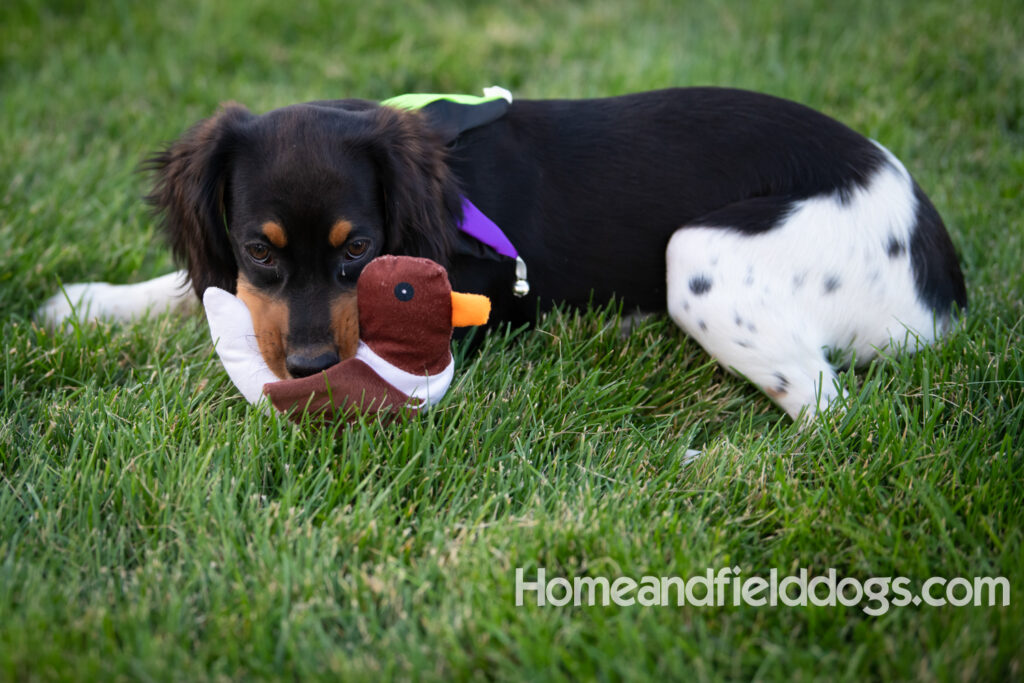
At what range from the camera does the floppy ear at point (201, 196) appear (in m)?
2.76

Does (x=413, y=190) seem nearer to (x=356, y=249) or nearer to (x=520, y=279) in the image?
(x=356, y=249)

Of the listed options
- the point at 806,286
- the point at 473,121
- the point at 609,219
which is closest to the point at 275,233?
the point at 473,121

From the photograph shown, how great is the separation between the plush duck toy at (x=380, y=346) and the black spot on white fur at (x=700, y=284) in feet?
2.73

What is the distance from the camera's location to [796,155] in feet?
10.1

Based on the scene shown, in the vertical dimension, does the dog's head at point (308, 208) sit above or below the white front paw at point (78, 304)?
above

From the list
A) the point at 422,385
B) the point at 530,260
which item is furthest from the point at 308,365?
the point at 530,260

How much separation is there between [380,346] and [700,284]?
1.16 meters

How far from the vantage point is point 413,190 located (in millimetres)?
2736

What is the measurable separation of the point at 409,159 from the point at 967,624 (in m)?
1.98

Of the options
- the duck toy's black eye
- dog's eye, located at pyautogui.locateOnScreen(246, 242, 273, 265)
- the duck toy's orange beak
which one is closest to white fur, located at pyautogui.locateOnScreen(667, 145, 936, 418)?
the duck toy's orange beak

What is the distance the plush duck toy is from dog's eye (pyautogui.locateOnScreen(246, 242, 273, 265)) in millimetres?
146

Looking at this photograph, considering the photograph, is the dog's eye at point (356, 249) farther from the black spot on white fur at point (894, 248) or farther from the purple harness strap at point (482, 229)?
the black spot on white fur at point (894, 248)

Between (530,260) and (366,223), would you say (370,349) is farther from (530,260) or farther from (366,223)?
(530,260)

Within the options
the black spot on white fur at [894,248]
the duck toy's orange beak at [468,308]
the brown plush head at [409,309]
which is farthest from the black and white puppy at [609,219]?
the duck toy's orange beak at [468,308]
